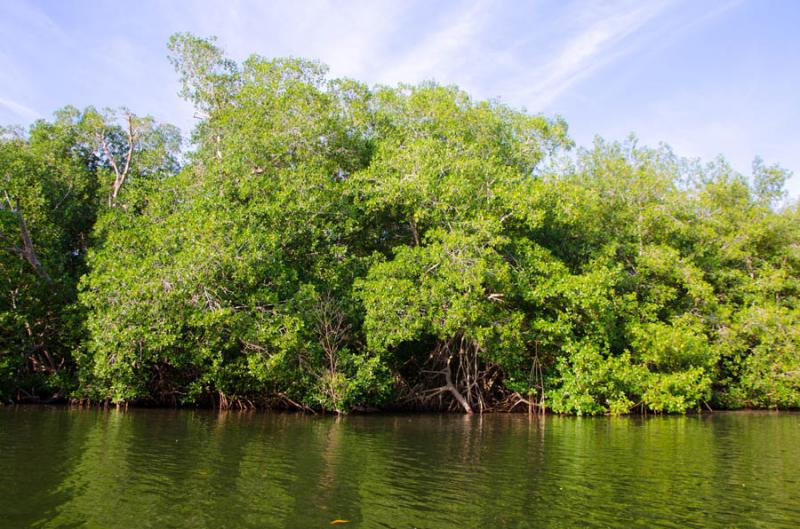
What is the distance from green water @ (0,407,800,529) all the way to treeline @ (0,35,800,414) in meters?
4.53

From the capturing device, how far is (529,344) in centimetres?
2466

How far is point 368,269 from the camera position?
2386 cm

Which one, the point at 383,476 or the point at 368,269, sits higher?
the point at 368,269

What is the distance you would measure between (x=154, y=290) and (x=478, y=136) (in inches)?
673

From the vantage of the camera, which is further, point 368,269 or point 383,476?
point 368,269

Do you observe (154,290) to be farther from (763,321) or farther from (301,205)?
(763,321)

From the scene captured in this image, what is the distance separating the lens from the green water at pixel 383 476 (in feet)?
23.7

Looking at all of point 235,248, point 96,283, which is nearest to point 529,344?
point 235,248

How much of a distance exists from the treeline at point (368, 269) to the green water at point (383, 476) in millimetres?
4529

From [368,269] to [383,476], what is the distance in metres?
14.5

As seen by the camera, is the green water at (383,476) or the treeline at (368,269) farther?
the treeline at (368,269)

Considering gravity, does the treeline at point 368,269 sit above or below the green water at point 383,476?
above

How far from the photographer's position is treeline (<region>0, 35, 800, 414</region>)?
20.6 metres

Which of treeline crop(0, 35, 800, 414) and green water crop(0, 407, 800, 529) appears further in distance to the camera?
treeline crop(0, 35, 800, 414)
